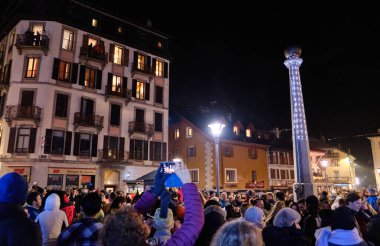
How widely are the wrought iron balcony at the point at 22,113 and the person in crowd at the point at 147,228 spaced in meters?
25.0

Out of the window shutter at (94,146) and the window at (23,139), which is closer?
the window at (23,139)

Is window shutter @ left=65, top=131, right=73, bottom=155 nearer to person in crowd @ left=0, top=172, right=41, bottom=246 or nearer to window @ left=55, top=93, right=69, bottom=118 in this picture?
window @ left=55, top=93, right=69, bottom=118

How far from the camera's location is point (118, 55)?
3173 centimetres

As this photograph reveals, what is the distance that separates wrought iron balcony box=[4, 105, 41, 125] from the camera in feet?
81.4

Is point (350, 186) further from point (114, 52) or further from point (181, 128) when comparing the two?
point (114, 52)

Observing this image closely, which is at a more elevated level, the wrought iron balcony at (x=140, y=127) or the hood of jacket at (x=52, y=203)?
the wrought iron balcony at (x=140, y=127)

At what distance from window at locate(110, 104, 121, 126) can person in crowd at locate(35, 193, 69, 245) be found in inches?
997

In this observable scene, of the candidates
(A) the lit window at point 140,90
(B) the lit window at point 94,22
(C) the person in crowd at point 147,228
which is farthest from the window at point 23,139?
(C) the person in crowd at point 147,228

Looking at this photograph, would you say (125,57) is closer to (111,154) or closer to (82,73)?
(82,73)

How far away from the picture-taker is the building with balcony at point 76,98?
2512 cm

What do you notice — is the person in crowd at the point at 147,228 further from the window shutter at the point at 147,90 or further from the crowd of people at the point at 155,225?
the window shutter at the point at 147,90

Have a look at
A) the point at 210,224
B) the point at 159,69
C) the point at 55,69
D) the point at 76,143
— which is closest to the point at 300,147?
the point at 210,224

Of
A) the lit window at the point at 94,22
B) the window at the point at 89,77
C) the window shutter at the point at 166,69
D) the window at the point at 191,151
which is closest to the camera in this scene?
the window at the point at 89,77

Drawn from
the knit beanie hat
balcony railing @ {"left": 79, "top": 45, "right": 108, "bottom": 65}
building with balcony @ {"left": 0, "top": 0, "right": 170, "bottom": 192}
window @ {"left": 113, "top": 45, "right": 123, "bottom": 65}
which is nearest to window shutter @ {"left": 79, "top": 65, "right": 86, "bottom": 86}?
building with balcony @ {"left": 0, "top": 0, "right": 170, "bottom": 192}
